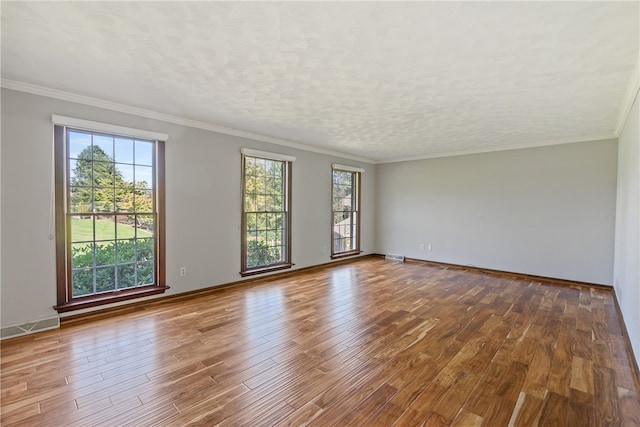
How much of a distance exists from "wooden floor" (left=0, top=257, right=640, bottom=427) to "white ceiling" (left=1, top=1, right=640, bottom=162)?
8.01 ft

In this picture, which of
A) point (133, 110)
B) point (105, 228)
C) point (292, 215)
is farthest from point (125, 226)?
point (292, 215)

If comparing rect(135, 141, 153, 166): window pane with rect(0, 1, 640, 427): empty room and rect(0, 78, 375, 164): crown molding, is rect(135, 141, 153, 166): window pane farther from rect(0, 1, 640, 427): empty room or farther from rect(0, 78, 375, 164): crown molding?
rect(0, 78, 375, 164): crown molding

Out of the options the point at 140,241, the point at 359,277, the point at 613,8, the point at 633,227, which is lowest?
the point at 359,277

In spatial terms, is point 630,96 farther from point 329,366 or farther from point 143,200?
point 143,200

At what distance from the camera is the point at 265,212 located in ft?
16.7

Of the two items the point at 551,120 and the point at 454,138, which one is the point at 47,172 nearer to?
the point at 454,138

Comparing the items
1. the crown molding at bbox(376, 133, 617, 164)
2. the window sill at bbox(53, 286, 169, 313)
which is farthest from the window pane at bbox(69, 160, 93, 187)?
the crown molding at bbox(376, 133, 617, 164)

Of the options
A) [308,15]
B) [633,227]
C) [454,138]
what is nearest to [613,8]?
[308,15]

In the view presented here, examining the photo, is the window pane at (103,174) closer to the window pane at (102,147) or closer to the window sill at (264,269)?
the window pane at (102,147)

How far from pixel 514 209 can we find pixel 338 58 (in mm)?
4827

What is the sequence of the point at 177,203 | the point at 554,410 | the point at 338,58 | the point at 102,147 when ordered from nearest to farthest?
1. the point at 554,410
2. the point at 338,58
3. the point at 102,147
4. the point at 177,203

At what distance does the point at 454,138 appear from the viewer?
4.89 metres

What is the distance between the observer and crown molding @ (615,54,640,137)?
2463mm

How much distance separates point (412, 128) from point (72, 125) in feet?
13.8
